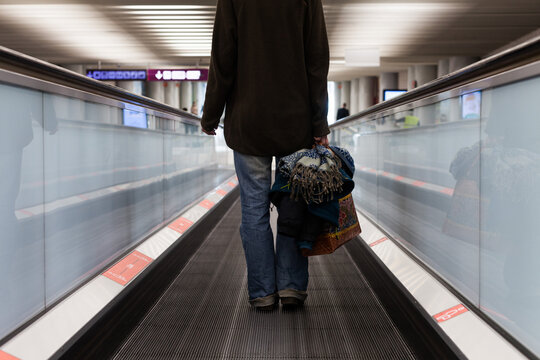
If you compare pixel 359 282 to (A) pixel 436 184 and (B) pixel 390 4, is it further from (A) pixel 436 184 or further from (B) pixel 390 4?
(B) pixel 390 4

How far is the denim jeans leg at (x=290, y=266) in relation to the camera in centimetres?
277

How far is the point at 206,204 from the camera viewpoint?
5738mm

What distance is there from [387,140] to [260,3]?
196 centimetres

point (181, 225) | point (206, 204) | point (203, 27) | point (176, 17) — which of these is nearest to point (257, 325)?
point (181, 225)

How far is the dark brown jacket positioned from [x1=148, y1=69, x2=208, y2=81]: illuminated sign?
14.6m

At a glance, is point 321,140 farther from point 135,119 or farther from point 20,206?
point 20,206

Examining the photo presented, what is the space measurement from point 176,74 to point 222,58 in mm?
15008

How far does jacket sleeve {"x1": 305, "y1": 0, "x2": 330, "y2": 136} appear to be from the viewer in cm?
267

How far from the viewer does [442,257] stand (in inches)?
100

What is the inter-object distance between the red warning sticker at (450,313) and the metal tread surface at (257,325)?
201 mm

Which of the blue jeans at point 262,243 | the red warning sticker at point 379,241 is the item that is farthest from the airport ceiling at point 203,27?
the blue jeans at point 262,243

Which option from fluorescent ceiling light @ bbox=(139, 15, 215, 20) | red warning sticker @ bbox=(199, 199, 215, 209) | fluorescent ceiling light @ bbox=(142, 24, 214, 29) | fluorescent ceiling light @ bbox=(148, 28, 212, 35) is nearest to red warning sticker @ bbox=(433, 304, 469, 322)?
red warning sticker @ bbox=(199, 199, 215, 209)

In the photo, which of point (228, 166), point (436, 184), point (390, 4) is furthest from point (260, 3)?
point (390, 4)

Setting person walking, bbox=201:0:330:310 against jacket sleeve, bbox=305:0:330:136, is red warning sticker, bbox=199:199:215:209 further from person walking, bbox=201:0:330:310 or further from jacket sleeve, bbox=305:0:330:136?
jacket sleeve, bbox=305:0:330:136
